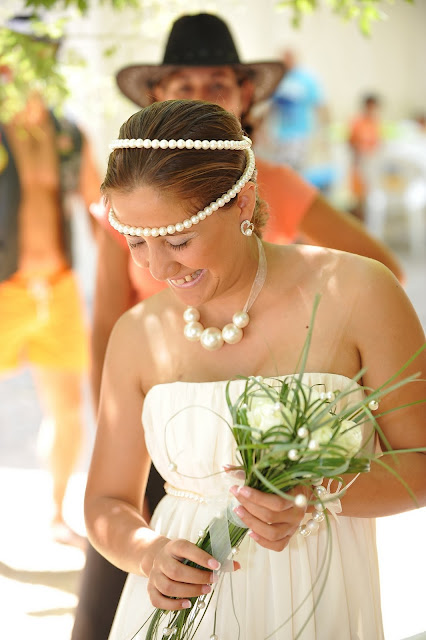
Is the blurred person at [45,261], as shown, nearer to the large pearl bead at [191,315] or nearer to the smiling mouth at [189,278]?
the large pearl bead at [191,315]

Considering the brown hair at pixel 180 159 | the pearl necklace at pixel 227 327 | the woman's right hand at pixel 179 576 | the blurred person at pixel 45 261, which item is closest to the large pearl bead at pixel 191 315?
the pearl necklace at pixel 227 327

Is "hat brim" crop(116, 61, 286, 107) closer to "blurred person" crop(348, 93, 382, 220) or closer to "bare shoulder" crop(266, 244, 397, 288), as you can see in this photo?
"bare shoulder" crop(266, 244, 397, 288)

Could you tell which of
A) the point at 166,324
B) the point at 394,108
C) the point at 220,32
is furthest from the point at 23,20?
the point at 394,108

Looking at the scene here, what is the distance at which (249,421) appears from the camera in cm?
161

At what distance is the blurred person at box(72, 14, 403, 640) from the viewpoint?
114 inches

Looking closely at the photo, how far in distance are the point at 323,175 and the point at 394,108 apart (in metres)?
6.24

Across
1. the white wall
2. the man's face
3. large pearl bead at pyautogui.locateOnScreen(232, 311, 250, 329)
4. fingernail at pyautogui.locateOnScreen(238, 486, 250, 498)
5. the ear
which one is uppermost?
the white wall

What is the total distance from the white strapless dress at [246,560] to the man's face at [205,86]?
1.24 m

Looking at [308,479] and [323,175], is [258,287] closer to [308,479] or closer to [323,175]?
[308,479]

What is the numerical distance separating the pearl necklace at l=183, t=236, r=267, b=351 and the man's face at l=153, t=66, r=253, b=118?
0.95 metres

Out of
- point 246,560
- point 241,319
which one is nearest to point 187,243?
point 241,319

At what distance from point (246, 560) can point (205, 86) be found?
1.67 meters

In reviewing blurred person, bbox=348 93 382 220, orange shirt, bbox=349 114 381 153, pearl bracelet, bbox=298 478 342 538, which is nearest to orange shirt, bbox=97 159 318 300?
pearl bracelet, bbox=298 478 342 538

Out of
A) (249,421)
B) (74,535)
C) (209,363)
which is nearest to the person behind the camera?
(249,421)
